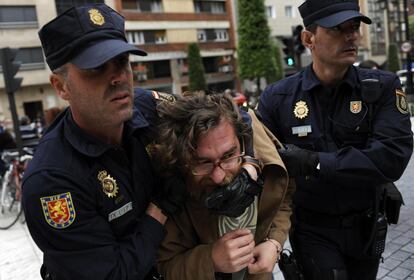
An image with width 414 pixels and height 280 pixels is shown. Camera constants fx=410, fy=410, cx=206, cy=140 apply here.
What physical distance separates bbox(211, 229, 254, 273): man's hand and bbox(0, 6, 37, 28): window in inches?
1148

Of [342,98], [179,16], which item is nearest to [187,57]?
[179,16]

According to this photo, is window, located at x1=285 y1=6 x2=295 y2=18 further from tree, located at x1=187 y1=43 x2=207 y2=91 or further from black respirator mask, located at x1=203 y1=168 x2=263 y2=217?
black respirator mask, located at x1=203 y1=168 x2=263 y2=217

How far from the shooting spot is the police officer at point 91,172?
141 cm

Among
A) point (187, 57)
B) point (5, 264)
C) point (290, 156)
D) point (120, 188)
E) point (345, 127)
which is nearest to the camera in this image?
point (120, 188)

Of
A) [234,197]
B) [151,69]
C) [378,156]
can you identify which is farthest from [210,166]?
[151,69]

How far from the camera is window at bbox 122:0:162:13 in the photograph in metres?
32.0

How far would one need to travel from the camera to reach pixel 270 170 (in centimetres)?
178

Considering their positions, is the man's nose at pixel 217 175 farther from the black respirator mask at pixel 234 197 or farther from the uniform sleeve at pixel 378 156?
the uniform sleeve at pixel 378 156

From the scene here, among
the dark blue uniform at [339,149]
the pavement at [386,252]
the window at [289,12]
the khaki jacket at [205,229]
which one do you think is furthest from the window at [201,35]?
the khaki jacket at [205,229]

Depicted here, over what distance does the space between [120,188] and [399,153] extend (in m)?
1.32

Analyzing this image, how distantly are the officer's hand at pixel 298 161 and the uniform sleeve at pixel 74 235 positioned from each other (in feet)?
2.65

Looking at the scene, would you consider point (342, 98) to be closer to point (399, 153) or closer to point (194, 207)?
point (399, 153)

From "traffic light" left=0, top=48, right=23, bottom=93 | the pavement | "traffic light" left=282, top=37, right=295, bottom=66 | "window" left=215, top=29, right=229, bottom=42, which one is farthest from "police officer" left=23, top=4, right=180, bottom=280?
"window" left=215, top=29, right=229, bottom=42

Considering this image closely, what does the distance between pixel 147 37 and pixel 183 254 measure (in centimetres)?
3288
